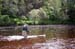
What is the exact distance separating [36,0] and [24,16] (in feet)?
32.2

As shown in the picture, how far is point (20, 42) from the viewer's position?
28453mm

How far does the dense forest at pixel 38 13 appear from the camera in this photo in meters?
54.2

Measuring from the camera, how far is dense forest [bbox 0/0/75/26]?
5418cm

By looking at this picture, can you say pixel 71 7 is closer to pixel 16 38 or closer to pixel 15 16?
pixel 15 16

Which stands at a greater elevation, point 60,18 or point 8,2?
point 8,2

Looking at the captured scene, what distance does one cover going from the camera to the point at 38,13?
2292 inches

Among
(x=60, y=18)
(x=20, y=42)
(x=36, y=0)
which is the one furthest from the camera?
(x=36, y=0)

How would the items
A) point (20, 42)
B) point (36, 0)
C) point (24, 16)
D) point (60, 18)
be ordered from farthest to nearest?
point (36, 0) → point (24, 16) → point (60, 18) → point (20, 42)

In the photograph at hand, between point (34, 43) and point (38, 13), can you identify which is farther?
point (38, 13)

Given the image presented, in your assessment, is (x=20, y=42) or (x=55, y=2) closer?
(x=20, y=42)

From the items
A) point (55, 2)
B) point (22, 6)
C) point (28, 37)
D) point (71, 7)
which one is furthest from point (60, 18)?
point (28, 37)

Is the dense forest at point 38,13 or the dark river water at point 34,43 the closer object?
the dark river water at point 34,43

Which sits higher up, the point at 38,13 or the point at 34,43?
the point at 34,43

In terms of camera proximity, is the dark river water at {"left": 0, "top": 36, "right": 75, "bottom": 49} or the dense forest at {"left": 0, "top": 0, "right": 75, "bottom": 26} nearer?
the dark river water at {"left": 0, "top": 36, "right": 75, "bottom": 49}
